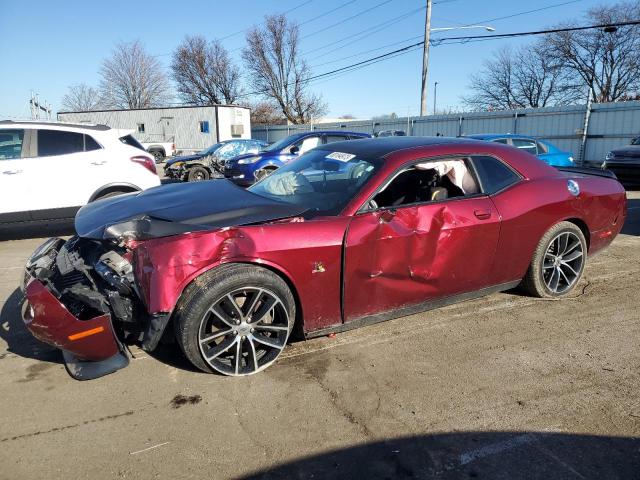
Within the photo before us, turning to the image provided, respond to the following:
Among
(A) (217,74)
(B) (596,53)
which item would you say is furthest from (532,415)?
(A) (217,74)

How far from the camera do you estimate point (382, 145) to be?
3.98 metres

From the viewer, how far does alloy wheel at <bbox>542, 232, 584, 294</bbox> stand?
4340mm

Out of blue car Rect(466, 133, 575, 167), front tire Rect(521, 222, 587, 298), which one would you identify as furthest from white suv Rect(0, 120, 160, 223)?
blue car Rect(466, 133, 575, 167)

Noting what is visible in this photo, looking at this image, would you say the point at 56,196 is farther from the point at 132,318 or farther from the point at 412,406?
the point at 412,406

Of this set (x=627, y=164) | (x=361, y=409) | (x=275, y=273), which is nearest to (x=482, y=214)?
(x=275, y=273)

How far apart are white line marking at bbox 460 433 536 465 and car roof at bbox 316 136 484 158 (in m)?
2.17

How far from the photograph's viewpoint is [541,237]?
417 centimetres

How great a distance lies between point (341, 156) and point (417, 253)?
1105 mm

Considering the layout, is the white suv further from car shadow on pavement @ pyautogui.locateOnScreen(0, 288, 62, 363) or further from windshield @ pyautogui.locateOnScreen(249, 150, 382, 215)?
windshield @ pyautogui.locateOnScreen(249, 150, 382, 215)

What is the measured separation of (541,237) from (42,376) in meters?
4.08

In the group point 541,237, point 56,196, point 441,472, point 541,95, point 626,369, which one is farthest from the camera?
point 541,95

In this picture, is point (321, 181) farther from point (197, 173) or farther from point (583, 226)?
point (197, 173)

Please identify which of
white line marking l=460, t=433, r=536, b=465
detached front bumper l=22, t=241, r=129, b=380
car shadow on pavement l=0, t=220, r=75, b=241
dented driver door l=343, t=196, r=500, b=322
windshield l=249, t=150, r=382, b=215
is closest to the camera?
white line marking l=460, t=433, r=536, b=465

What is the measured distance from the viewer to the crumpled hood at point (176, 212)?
3.01 m
